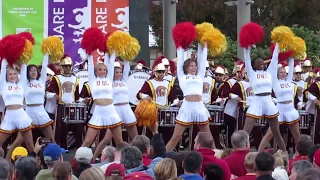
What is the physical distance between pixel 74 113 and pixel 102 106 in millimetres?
1418

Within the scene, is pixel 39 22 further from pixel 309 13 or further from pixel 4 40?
pixel 309 13

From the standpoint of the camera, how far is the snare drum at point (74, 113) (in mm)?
13047

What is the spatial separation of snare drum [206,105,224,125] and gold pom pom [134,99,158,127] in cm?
123

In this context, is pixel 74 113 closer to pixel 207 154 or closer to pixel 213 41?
pixel 213 41

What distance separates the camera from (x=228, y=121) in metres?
13.9

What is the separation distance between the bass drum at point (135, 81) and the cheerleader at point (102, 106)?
205 centimetres

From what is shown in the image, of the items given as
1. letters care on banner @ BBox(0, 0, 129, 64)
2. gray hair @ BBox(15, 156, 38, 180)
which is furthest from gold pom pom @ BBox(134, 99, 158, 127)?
gray hair @ BBox(15, 156, 38, 180)

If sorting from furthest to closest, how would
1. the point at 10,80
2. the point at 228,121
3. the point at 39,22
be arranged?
the point at 39,22 → the point at 228,121 → the point at 10,80

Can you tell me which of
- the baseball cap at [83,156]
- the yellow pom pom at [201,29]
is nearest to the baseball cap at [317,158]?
the baseball cap at [83,156]

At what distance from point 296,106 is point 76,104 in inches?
141

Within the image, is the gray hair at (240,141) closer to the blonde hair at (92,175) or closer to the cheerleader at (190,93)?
the blonde hair at (92,175)

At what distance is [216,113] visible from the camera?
13.4 m

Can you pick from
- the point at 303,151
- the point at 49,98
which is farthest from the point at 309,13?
the point at 303,151

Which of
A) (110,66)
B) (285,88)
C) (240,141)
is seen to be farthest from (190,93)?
(240,141)
